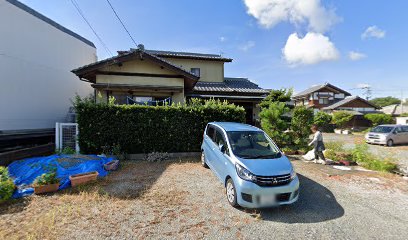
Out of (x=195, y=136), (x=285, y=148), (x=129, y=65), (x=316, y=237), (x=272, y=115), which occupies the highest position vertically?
(x=129, y=65)

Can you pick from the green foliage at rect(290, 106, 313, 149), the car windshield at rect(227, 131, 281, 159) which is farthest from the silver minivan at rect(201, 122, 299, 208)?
the green foliage at rect(290, 106, 313, 149)

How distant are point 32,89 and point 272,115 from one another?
11.7 m

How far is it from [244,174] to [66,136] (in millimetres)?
7525

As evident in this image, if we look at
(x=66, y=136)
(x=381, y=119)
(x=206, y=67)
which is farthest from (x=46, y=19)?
(x=381, y=119)

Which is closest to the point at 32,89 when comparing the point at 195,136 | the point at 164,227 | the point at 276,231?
the point at 195,136

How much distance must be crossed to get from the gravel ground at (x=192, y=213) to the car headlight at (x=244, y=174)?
0.71 m

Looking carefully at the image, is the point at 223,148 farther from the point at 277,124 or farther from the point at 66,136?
the point at 66,136

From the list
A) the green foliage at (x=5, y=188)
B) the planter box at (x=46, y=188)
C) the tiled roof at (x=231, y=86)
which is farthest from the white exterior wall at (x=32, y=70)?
the tiled roof at (x=231, y=86)

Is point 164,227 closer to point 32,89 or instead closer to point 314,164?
point 314,164

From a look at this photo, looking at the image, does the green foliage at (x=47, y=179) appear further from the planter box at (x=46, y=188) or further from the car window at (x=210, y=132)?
the car window at (x=210, y=132)

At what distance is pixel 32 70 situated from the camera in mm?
8648

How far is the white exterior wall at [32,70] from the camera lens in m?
7.43

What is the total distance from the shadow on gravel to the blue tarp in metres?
4.90

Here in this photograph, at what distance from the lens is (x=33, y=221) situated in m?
3.26
